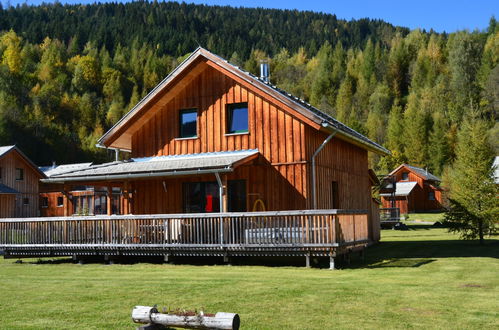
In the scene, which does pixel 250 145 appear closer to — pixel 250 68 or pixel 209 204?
pixel 209 204

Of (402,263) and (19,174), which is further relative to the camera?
(19,174)

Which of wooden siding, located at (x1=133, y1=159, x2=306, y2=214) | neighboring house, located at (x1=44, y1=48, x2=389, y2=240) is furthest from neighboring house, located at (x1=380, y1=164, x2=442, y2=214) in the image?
wooden siding, located at (x1=133, y1=159, x2=306, y2=214)

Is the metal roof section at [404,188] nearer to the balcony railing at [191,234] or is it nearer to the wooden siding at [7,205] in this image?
the wooden siding at [7,205]

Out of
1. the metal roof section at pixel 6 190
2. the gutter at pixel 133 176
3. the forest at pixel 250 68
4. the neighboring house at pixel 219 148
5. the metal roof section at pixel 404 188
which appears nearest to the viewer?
the gutter at pixel 133 176

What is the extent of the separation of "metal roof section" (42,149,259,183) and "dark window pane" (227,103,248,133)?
3.10ft

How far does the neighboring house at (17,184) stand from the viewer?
156 ft

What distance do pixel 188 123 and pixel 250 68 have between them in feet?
370

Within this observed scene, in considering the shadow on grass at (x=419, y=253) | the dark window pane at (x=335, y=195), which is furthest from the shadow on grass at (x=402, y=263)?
the dark window pane at (x=335, y=195)

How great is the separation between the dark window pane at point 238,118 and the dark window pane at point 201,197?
2191mm

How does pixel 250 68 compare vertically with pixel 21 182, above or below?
above

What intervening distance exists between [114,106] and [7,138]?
41740 millimetres

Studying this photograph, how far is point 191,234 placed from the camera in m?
18.0

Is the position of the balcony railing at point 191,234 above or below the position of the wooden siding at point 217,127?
below

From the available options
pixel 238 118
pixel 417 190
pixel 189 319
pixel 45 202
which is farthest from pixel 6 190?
pixel 417 190
